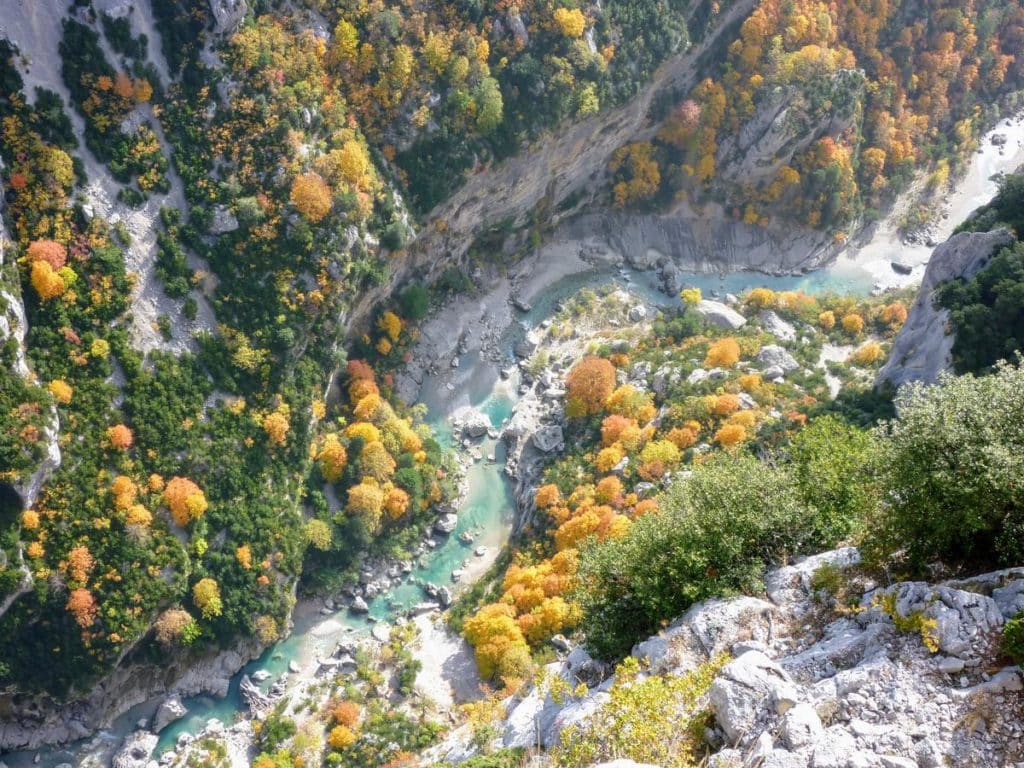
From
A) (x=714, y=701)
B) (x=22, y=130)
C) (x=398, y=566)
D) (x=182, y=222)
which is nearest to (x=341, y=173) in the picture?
(x=182, y=222)

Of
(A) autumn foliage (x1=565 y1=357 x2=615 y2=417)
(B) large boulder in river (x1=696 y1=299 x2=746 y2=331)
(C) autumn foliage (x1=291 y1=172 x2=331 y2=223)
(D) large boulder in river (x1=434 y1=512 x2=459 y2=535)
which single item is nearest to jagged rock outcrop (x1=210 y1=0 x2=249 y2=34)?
(C) autumn foliage (x1=291 y1=172 x2=331 y2=223)

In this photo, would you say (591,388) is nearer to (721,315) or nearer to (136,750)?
(721,315)

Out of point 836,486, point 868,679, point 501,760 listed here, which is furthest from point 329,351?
point 868,679

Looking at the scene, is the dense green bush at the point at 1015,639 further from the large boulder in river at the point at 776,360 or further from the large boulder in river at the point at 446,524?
the large boulder in river at the point at 446,524

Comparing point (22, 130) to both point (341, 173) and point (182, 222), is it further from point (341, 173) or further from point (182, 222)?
point (341, 173)

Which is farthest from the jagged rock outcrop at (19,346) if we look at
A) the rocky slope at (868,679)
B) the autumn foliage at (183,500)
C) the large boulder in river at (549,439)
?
the rocky slope at (868,679)

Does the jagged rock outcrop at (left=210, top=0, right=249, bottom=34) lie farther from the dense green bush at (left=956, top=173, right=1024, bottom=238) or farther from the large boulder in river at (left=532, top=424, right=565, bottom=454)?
the dense green bush at (left=956, top=173, right=1024, bottom=238)
